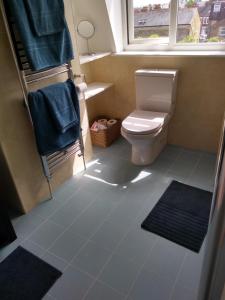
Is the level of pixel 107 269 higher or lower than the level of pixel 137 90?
lower

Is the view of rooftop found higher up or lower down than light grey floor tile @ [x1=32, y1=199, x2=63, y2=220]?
higher up

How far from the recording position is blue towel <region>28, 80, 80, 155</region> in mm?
1686

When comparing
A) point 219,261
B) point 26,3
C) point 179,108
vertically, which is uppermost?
point 26,3

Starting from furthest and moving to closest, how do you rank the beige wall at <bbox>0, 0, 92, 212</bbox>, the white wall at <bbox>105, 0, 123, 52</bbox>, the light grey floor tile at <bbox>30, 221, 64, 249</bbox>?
the white wall at <bbox>105, 0, 123, 52</bbox>, the light grey floor tile at <bbox>30, 221, 64, 249</bbox>, the beige wall at <bbox>0, 0, 92, 212</bbox>

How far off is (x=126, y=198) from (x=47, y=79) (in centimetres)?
→ 118

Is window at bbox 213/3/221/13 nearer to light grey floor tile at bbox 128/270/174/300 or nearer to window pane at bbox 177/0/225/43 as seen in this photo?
window pane at bbox 177/0/225/43

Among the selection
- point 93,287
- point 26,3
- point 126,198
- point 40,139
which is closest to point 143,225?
point 126,198

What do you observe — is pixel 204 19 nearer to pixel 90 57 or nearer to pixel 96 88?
pixel 90 57

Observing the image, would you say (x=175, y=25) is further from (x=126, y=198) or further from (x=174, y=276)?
(x=174, y=276)

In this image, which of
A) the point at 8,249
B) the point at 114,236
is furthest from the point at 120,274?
the point at 8,249

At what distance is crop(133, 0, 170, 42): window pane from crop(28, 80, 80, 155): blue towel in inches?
45.8

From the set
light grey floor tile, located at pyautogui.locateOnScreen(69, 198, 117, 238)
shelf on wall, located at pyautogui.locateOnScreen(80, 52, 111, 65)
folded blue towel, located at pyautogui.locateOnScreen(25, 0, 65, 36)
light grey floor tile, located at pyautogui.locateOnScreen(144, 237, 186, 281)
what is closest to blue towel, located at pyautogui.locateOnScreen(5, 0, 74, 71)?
folded blue towel, located at pyautogui.locateOnScreen(25, 0, 65, 36)

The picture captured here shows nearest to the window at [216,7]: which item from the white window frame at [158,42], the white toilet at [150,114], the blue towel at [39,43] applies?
the white window frame at [158,42]

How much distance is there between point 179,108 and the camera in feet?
8.11
